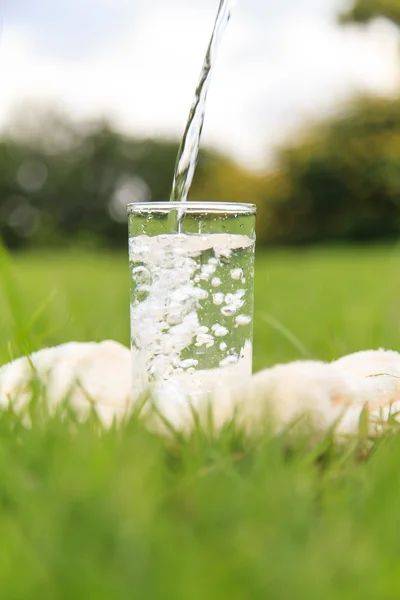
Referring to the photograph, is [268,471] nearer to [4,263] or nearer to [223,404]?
[223,404]

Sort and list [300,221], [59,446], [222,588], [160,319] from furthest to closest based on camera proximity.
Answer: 1. [300,221]
2. [160,319]
3. [59,446]
4. [222,588]

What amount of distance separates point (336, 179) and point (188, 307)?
13.2 metres

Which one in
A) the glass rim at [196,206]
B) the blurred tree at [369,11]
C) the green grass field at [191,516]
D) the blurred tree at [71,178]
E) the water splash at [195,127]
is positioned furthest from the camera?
the blurred tree at [71,178]

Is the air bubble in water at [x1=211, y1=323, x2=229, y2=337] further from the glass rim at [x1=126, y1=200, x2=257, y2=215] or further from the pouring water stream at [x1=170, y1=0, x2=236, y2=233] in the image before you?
the pouring water stream at [x1=170, y1=0, x2=236, y2=233]

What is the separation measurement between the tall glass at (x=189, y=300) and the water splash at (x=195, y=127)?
0.27 m

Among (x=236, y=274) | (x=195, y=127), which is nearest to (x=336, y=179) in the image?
(x=195, y=127)

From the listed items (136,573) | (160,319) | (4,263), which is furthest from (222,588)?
(4,263)

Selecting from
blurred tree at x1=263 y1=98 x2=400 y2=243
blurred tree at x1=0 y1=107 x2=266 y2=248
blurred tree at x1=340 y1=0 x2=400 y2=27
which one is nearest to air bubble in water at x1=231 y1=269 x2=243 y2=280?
blurred tree at x1=263 y1=98 x2=400 y2=243

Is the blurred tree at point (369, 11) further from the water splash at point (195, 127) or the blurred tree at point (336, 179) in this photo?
the water splash at point (195, 127)

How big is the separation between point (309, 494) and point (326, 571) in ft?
0.55

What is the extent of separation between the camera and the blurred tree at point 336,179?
13750 millimetres

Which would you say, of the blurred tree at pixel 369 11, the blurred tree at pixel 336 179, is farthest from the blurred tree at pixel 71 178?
the blurred tree at pixel 369 11

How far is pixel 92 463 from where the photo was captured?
0.80 m

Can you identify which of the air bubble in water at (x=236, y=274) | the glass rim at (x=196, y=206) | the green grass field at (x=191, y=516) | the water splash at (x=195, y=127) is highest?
the water splash at (x=195, y=127)
